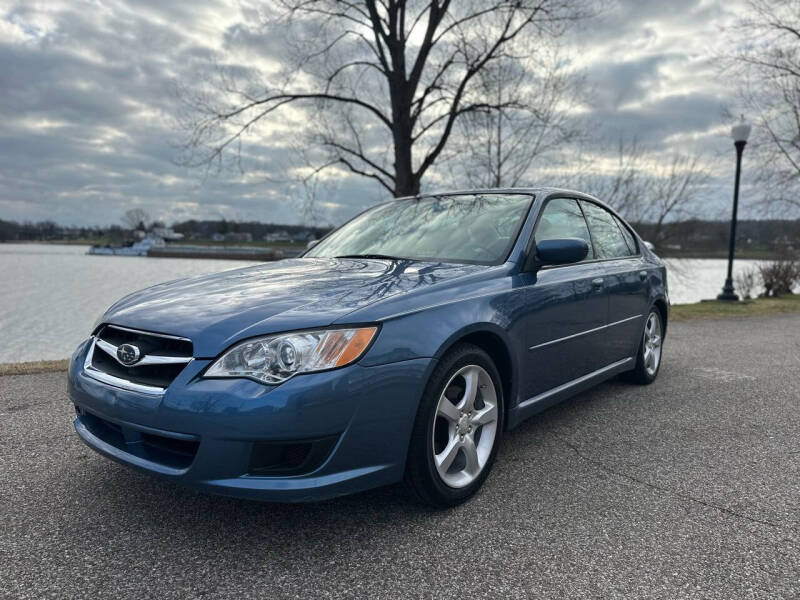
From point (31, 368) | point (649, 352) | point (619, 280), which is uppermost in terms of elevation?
point (619, 280)

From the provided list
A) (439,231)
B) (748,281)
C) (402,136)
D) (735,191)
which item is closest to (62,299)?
(402,136)

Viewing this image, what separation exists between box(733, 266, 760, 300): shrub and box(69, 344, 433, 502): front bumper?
18.1 metres

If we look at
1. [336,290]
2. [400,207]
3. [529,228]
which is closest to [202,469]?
[336,290]

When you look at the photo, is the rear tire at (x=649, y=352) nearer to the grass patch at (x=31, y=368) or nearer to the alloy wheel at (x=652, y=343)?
the alloy wheel at (x=652, y=343)

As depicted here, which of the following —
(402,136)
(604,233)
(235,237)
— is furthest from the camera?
(235,237)

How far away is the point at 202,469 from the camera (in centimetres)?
206

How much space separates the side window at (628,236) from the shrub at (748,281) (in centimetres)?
1478

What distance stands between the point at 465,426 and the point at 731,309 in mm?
12158

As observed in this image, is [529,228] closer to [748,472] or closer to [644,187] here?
[748,472]

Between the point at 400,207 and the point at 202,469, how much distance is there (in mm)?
2513

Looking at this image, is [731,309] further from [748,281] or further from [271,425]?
[271,425]

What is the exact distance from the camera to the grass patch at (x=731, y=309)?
36.3 ft

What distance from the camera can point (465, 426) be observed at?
265cm

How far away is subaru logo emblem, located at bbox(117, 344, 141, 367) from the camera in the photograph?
2.28 metres
